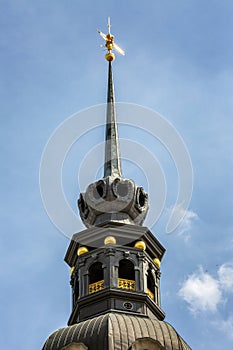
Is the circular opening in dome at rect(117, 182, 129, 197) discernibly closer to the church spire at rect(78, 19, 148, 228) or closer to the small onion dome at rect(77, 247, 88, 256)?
the church spire at rect(78, 19, 148, 228)

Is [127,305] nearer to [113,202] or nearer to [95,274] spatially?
[95,274]

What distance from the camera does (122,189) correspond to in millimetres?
69500

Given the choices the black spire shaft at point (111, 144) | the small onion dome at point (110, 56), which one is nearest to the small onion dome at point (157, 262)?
the black spire shaft at point (111, 144)

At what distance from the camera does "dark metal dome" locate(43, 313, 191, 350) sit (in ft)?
196

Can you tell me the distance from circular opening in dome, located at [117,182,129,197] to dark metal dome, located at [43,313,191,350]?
897cm

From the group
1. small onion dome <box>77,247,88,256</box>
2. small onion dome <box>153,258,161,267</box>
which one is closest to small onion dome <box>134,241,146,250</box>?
small onion dome <box>153,258,161,267</box>

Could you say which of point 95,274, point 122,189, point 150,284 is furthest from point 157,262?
point 122,189

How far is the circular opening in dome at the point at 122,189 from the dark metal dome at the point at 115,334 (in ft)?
29.4

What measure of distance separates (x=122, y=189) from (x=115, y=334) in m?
11.6

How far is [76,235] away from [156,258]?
4.58 metres

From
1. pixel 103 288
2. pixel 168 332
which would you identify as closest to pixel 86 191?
pixel 103 288

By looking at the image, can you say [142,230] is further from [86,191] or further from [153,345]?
[153,345]

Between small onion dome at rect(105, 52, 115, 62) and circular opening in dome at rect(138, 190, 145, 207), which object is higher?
small onion dome at rect(105, 52, 115, 62)

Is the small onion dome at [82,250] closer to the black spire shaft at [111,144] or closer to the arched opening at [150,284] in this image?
the arched opening at [150,284]
